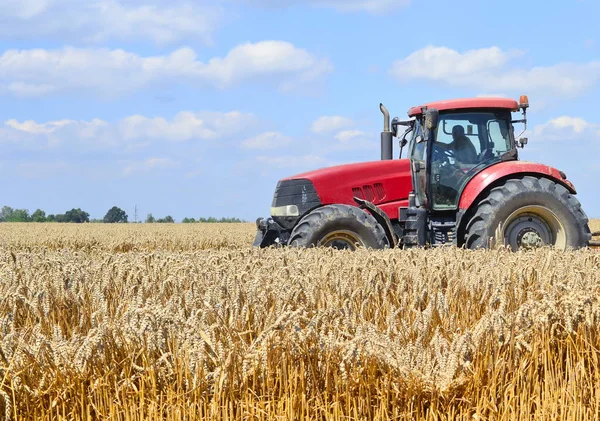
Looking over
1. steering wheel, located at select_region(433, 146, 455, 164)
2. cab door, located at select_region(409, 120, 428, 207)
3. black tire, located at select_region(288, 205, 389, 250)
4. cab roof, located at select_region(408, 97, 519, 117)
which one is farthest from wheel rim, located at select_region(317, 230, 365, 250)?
cab roof, located at select_region(408, 97, 519, 117)

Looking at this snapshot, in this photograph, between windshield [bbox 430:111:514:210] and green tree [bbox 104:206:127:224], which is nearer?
windshield [bbox 430:111:514:210]

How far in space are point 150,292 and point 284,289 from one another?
1.12 meters

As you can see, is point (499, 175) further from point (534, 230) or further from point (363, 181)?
point (363, 181)

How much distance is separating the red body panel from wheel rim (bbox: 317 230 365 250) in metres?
0.66

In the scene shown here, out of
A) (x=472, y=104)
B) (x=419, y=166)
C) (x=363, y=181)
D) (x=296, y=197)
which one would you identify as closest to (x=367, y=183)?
(x=363, y=181)

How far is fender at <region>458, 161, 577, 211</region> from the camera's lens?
842 cm

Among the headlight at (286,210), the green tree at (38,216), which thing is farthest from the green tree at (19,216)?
the headlight at (286,210)

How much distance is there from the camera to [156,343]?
3467 mm

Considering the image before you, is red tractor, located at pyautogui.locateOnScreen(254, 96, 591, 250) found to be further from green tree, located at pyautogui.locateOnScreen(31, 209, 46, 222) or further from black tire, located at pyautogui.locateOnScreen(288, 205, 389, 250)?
green tree, located at pyautogui.locateOnScreen(31, 209, 46, 222)

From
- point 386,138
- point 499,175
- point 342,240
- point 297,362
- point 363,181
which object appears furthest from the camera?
point 386,138

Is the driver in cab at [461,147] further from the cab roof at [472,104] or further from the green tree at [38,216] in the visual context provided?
the green tree at [38,216]

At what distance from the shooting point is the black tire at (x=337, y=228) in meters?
8.50

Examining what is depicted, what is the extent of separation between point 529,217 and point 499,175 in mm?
691

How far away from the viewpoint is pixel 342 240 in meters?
8.70
